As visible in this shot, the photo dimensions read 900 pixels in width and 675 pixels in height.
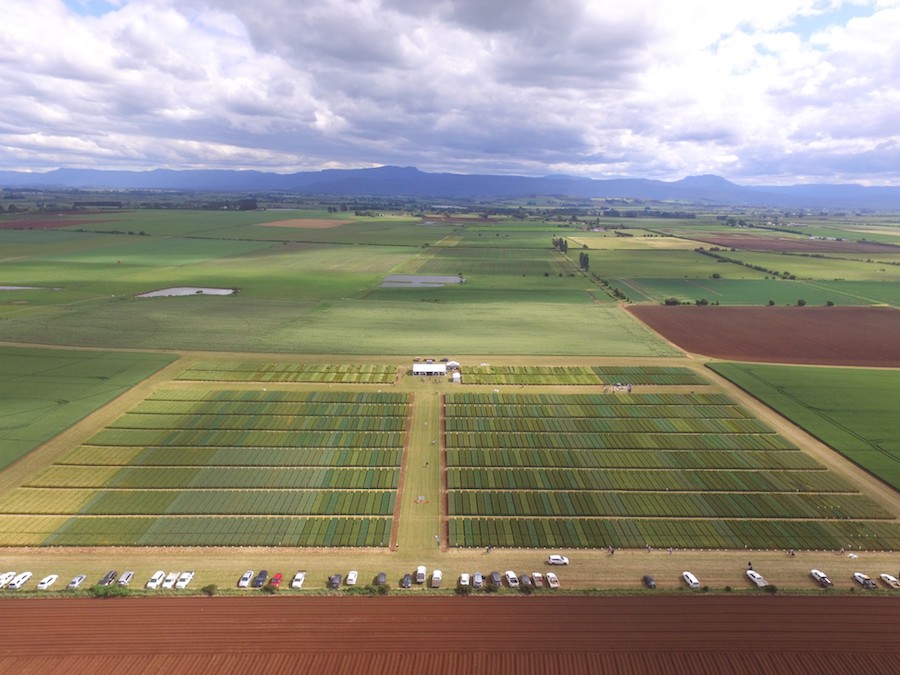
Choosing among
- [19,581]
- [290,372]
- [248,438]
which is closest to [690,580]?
[248,438]

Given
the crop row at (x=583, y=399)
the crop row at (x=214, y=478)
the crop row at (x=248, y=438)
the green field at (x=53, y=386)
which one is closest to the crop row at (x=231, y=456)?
the crop row at (x=248, y=438)

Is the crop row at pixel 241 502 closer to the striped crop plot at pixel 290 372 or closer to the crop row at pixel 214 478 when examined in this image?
the crop row at pixel 214 478

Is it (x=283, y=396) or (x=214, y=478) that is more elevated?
(x=283, y=396)

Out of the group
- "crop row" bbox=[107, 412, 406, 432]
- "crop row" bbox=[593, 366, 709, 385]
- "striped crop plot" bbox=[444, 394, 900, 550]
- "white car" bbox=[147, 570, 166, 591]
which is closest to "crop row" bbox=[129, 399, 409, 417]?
"crop row" bbox=[107, 412, 406, 432]

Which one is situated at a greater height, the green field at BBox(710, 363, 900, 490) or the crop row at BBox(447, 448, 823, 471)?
the green field at BBox(710, 363, 900, 490)

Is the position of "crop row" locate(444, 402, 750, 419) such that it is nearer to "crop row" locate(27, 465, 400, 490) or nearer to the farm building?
the farm building

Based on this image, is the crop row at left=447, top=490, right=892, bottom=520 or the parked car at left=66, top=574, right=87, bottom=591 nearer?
the parked car at left=66, top=574, right=87, bottom=591

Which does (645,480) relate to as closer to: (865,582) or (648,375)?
(865,582)
